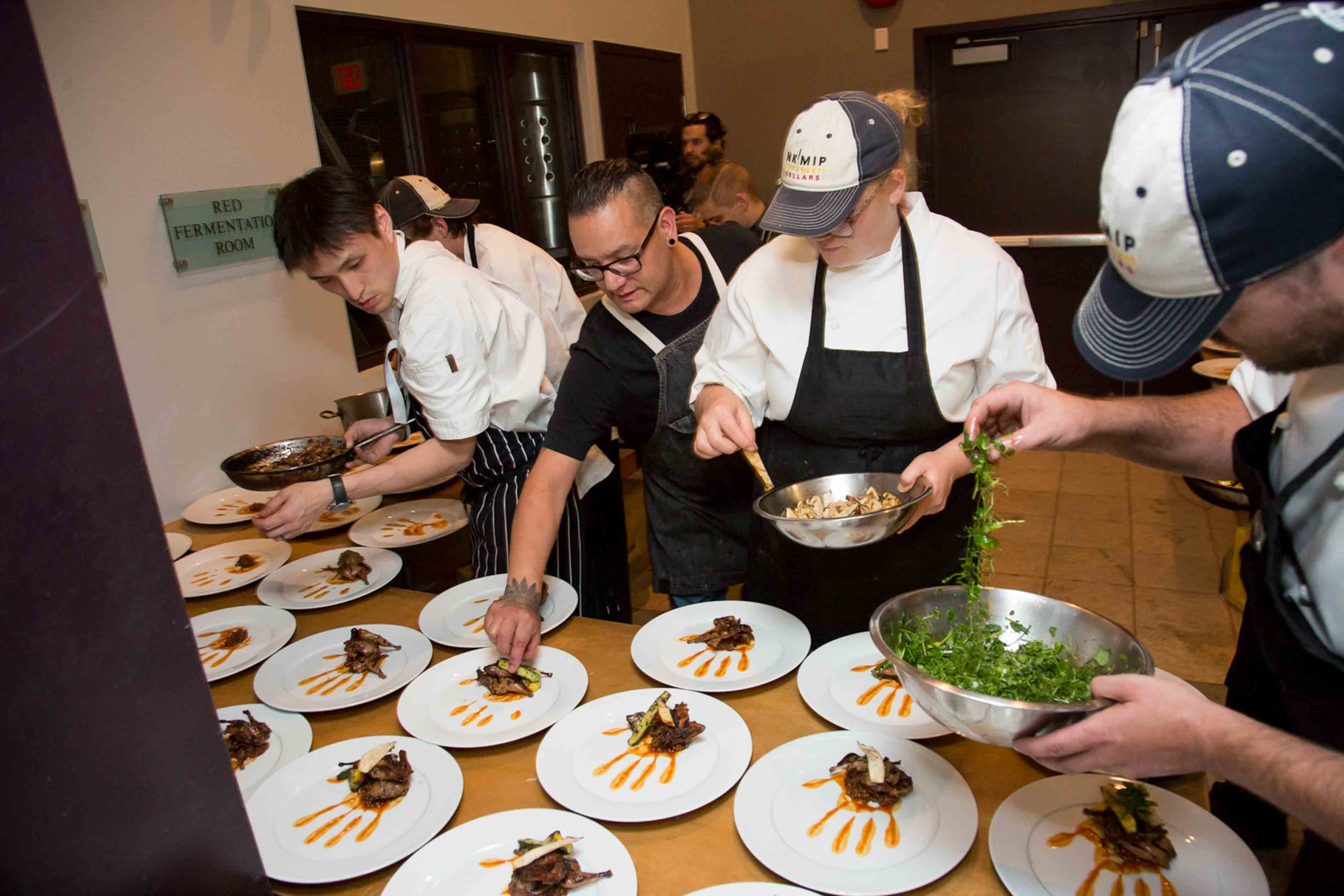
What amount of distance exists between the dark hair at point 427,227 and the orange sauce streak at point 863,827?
101 inches

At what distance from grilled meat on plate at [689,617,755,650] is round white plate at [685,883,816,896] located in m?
0.63

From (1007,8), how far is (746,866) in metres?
6.71

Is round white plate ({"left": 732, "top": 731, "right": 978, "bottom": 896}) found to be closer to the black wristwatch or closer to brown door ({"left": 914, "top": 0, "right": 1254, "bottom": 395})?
the black wristwatch

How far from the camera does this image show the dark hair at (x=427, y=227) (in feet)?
10.9

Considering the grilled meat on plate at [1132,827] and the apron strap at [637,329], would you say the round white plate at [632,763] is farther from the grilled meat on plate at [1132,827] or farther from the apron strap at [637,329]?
the apron strap at [637,329]

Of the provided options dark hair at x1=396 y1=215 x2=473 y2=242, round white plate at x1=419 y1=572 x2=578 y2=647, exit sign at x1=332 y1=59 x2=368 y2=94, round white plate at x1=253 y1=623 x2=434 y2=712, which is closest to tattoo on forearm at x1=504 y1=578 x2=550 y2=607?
round white plate at x1=419 y1=572 x2=578 y2=647

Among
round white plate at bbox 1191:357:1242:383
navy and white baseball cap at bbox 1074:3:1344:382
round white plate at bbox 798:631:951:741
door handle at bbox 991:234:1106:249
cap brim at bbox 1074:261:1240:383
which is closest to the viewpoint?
navy and white baseball cap at bbox 1074:3:1344:382

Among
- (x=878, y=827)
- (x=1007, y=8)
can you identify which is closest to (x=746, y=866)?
(x=878, y=827)

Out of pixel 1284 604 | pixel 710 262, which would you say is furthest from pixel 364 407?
pixel 1284 604

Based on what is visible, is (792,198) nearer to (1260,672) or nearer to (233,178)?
(1260,672)

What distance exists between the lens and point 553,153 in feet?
18.2

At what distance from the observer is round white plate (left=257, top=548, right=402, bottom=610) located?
2.23 m

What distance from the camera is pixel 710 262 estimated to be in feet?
7.74

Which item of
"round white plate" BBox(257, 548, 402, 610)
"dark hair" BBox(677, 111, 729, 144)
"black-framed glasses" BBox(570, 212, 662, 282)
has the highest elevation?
"dark hair" BBox(677, 111, 729, 144)
